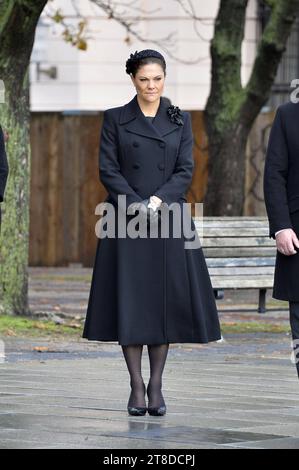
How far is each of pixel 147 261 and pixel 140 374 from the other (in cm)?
60

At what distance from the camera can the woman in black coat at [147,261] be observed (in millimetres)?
7828

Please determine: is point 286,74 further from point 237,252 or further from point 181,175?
point 181,175

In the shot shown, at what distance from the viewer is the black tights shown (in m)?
7.82

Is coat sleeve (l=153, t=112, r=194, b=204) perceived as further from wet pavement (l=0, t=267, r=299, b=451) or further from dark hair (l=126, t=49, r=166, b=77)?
wet pavement (l=0, t=267, r=299, b=451)

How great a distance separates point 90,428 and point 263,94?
11711mm

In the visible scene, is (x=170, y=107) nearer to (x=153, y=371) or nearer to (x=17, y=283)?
(x=153, y=371)

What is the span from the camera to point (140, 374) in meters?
7.89

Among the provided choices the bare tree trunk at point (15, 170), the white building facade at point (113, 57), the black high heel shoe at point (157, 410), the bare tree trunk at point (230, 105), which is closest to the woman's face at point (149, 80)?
the black high heel shoe at point (157, 410)

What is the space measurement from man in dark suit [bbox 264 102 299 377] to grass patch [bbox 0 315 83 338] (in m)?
5.21

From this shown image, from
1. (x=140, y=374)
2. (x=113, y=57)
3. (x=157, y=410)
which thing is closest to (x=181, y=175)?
(x=140, y=374)

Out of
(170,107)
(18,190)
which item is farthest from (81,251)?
(170,107)

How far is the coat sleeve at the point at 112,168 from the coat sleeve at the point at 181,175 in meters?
0.14

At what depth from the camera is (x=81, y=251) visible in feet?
77.5

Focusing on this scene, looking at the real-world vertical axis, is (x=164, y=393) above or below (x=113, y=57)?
below
